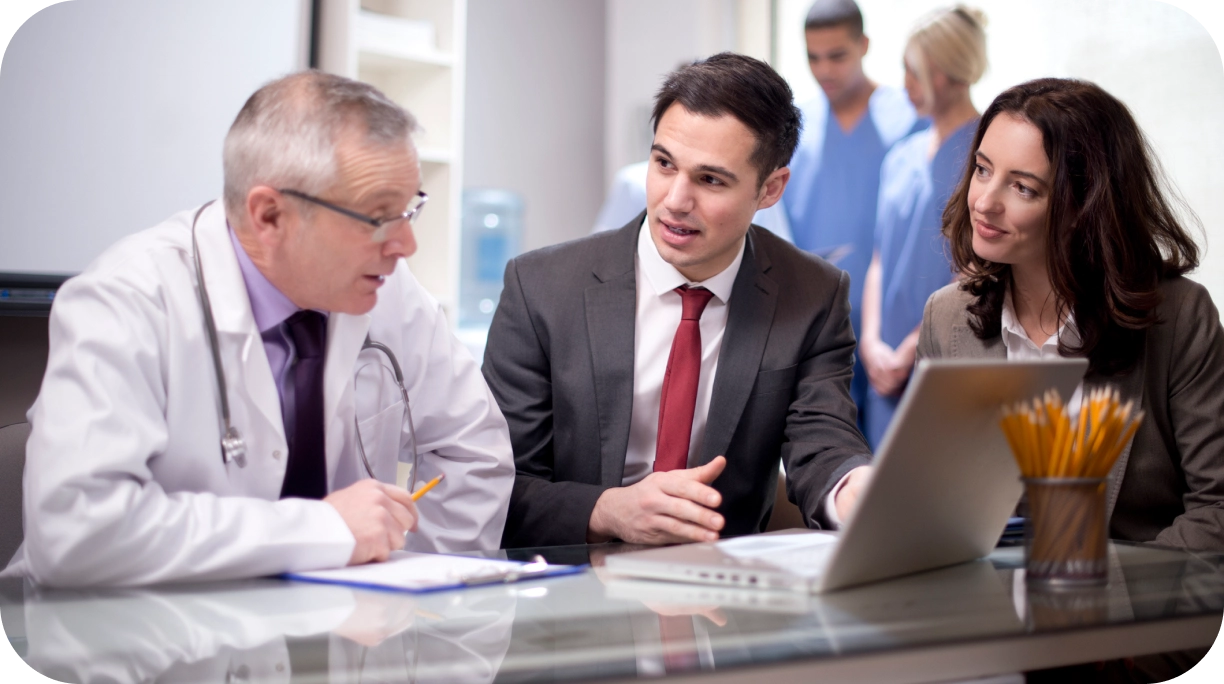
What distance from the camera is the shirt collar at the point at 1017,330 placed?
1.79 meters

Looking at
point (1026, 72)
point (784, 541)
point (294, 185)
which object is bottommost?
point (784, 541)

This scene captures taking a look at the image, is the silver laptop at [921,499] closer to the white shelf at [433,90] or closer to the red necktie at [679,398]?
the red necktie at [679,398]

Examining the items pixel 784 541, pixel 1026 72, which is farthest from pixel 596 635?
pixel 1026 72

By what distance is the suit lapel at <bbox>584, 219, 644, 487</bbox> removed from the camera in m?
1.79

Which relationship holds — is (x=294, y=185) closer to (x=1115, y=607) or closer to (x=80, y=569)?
(x=80, y=569)

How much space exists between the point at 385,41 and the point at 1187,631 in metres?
3.15

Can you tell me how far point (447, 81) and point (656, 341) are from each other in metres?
2.08

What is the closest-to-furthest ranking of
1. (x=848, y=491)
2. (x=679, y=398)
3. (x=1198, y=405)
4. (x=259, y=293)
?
(x=259, y=293), (x=848, y=491), (x=1198, y=405), (x=679, y=398)

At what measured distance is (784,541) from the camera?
3.91 ft

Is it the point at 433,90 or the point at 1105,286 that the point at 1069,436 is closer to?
A: the point at 1105,286

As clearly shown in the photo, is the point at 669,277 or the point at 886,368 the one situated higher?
the point at 669,277

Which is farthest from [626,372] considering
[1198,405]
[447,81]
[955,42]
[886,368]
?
[447,81]

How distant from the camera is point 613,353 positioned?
182 centimetres

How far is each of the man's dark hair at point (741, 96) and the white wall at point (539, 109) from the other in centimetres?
271
